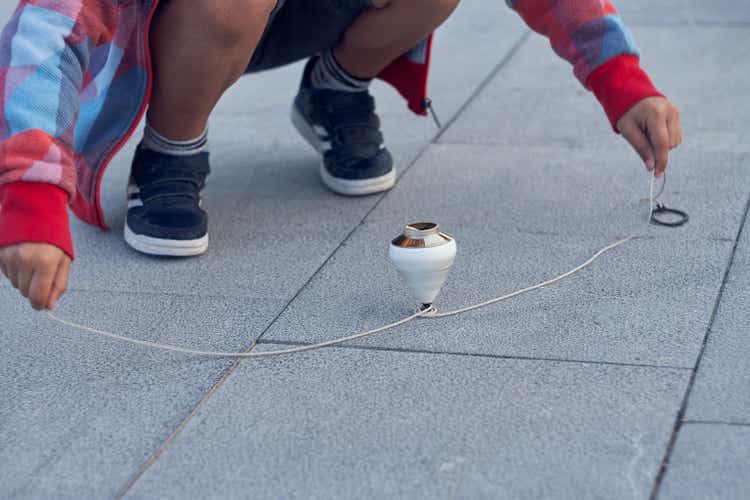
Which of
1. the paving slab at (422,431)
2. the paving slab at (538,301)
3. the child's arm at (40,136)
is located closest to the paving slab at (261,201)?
the paving slab at (538,301)

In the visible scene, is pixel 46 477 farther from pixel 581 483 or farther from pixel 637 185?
pixel 637 185

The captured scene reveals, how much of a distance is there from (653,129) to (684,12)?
192 cm

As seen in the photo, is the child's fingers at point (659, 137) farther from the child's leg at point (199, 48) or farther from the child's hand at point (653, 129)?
the child's leg at point (199, 48)

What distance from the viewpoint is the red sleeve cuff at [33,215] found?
1.37 m

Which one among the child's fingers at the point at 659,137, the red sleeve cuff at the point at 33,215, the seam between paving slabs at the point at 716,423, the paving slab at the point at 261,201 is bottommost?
the paving slab at the point at 261,201

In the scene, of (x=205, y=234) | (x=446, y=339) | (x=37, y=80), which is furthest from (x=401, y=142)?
(x=37, y=80)

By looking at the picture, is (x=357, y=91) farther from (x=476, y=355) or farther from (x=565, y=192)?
(x=476, y=355)

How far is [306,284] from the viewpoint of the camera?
1.90 metres

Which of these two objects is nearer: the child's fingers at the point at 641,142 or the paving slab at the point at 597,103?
the child's fingers at the point at 641,142

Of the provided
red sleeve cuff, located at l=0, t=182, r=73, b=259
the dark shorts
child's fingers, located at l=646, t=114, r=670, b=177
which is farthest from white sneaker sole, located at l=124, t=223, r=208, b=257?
child's fingers, located at l=646, t=114, r=670, b=177

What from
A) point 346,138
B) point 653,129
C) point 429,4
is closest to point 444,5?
point 429,4

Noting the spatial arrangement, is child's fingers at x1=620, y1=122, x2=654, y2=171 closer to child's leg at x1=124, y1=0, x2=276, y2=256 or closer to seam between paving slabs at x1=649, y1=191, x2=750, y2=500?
seam between paving slabs at x1=649, y1=191, x2=750, y2=500

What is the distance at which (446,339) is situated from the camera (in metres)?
1.66

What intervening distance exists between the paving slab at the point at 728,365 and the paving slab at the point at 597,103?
626mm
